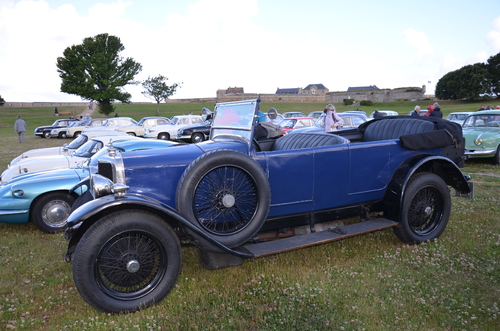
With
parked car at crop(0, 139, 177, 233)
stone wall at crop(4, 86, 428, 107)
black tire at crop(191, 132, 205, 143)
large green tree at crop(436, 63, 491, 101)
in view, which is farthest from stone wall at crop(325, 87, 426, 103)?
parked car at crop(0, 139, 177, 233)

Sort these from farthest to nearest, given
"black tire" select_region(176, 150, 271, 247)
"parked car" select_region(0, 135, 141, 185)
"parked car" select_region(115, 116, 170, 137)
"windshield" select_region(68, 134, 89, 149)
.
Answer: "parked car" select_region(115, 116, 170, 137)
"windshield" select_region(68, 134, 89, 149)
"parked car" select_region(0, 135, 141, 185)
"black tire" select_region(176, 150, 271, 247)

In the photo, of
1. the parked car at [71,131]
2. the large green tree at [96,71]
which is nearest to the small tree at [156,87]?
the large green tree at [96,71]

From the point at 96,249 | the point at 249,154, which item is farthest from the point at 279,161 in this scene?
the point at 96,249

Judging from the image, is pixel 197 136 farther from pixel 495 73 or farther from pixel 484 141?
pixel 495 73

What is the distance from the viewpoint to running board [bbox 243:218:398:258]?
11.9 feet

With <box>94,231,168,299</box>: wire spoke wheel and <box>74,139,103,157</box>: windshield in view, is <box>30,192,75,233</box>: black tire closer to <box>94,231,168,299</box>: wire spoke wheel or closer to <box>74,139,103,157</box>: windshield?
<box>74,139,103,157</box>: windshield

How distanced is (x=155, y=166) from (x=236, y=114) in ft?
4.27

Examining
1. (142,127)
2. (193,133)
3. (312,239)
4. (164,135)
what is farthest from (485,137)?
(142,127)

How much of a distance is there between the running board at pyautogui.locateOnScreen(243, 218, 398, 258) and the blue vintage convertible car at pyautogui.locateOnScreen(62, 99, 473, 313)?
1 centimetres

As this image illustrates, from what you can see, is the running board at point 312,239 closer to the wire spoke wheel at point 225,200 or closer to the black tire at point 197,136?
the wire spoke wheel at point 225,200

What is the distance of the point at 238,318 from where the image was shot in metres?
3.12

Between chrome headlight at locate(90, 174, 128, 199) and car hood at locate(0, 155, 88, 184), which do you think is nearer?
chrome headlight at locate(90, 174, 128, 199)

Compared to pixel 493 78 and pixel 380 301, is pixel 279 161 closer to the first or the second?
pixel 380 301

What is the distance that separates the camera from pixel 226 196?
138 inches
